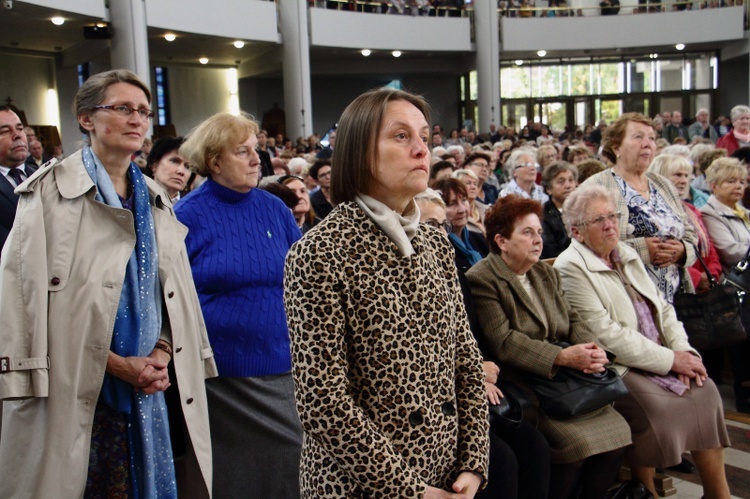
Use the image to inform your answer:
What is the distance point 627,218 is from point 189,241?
2.53 metres

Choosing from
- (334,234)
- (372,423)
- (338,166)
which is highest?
(338,166)

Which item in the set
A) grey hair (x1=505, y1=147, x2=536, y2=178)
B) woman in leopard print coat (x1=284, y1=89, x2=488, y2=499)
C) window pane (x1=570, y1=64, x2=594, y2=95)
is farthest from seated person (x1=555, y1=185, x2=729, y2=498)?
window pane (x1=570, y1=64, x2=594, y2=95)

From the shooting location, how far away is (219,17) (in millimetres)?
16328

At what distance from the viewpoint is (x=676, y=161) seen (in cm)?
564

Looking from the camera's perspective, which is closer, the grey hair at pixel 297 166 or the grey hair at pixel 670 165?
the grey hair at pixel 670 165

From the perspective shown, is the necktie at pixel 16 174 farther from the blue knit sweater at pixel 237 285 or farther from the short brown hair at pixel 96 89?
the short brown hair at pixel 96 89

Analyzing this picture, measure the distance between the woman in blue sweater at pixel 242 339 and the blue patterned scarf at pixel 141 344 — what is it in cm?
41

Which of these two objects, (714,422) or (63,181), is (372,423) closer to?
(63,181)

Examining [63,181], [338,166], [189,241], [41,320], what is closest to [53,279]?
[41,320]

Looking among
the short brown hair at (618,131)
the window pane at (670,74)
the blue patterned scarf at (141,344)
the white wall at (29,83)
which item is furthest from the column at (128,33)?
A: the window pane at (670,74)

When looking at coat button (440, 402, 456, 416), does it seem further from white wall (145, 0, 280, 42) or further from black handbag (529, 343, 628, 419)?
white wall (145, 0, 280, 42)

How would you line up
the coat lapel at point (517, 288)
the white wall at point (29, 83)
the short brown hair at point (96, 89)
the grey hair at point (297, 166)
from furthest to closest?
the white wall at point (29, 83), the grey hair at point (297, 166), the coat lapel at point (517, 288), the short brown hair at point (96, 89)

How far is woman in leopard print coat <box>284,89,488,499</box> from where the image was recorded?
1.64 meters

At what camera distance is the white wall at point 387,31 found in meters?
19.1
